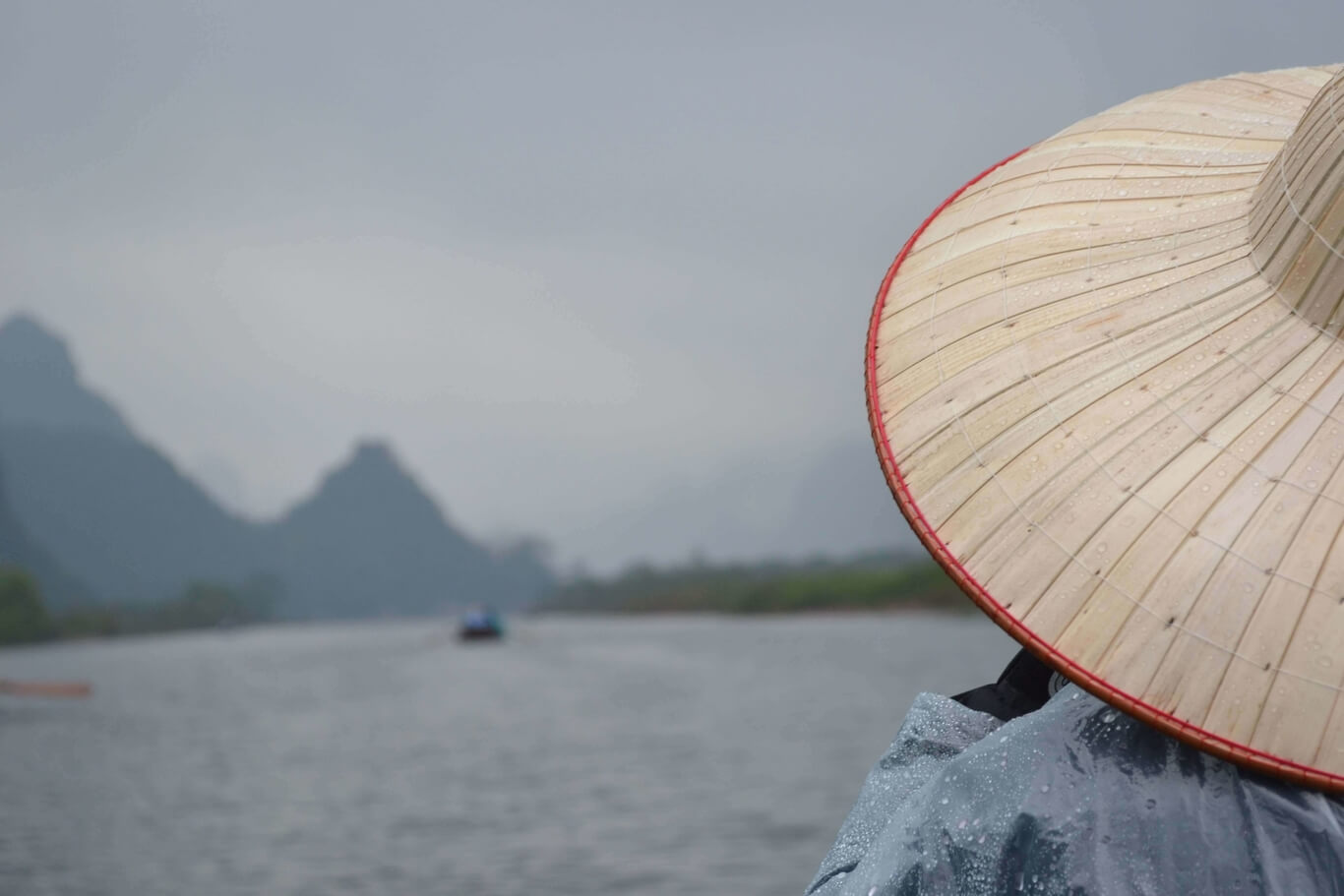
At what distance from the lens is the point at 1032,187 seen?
0.88 meters

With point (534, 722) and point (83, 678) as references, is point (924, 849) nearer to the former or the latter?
point (534, 722)

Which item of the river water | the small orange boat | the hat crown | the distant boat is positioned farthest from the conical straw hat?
the distant boat

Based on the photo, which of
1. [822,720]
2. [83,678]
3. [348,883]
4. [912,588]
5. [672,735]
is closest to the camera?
[348,883]

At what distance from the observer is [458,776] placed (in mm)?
15633

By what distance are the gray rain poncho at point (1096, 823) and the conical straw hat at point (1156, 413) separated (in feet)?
0.15

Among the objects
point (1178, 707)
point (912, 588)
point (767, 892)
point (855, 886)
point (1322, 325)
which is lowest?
point (912, 588)

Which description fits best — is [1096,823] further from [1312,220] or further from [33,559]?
[33,559]

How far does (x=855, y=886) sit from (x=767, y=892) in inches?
360

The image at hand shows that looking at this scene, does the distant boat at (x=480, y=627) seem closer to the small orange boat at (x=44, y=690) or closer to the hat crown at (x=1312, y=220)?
the small orange boat at (x=44, y=690)

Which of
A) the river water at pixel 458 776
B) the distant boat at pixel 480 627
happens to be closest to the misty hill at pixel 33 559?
the distant boat at pixel 480 627

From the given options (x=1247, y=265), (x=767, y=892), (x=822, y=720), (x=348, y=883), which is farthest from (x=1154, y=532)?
(x=822, y=720)

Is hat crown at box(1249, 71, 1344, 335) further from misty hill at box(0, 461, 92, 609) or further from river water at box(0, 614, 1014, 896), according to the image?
misty hill at box(0, 461, 92, 609)

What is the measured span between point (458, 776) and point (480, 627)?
31.4 meters

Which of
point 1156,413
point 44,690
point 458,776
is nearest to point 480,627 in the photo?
point 44,690
